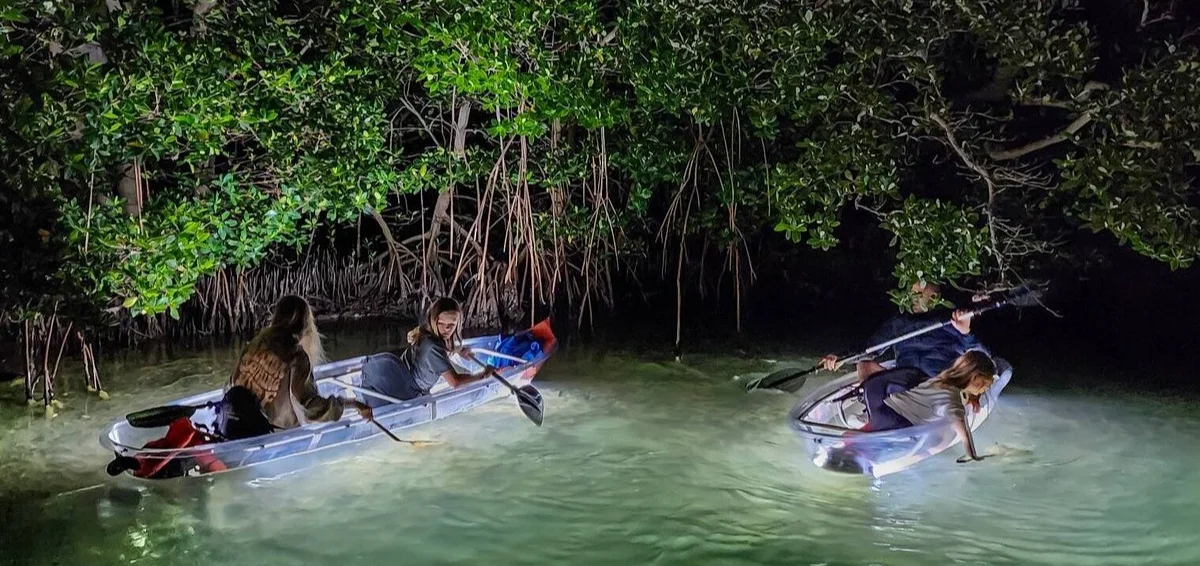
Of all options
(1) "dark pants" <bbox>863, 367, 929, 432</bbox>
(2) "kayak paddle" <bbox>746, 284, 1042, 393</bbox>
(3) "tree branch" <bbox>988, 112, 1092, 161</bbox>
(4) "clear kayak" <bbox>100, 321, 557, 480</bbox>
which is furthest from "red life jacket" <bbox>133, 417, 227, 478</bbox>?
(3) "tree branch" <bbox>988, 112, 1092, 161</bbox>

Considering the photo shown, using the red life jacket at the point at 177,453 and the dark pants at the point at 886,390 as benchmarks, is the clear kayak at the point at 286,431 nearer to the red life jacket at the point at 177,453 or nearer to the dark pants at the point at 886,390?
the red life jacket at the point at 177,453

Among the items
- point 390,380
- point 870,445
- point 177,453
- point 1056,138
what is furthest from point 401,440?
point 1056,138

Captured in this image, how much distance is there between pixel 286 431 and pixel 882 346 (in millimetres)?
3257

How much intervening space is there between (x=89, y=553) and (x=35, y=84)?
224cm

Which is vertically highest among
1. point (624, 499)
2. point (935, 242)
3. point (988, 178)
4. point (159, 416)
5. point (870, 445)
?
point (988, 178)

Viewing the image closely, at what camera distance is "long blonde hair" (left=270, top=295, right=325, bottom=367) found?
424 centimetres

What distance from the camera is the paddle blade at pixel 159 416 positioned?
407 cm

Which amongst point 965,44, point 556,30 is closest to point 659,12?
point 556,30

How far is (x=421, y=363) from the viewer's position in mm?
5172

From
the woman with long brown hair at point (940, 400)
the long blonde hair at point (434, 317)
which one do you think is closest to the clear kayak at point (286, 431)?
the long blonde hair at point (434, 317)

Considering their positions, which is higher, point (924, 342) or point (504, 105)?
point (504, 105)

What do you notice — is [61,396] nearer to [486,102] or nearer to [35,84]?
[35,84]

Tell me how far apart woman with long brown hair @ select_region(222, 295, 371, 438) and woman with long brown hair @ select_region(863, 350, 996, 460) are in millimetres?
2775

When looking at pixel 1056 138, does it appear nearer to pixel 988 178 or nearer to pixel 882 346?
pixel 988 178
